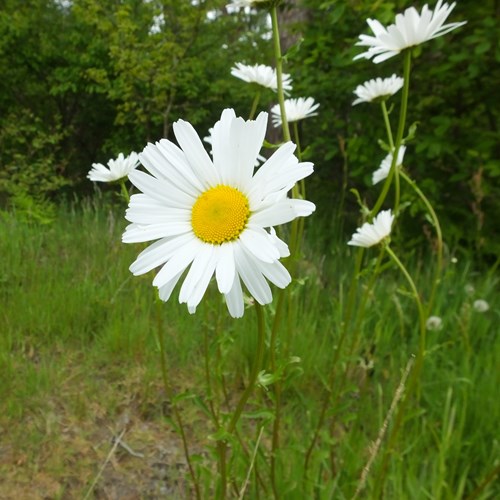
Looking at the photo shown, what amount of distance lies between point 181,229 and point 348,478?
0.92 m

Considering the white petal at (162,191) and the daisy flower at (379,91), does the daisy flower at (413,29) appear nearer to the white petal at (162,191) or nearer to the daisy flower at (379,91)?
the daisy flower at (379,91)

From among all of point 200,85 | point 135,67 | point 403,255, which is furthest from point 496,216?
point 200,85

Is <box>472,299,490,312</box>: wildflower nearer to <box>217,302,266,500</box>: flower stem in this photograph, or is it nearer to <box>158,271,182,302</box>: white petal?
<box>217,302,266,500</box>: flower stem

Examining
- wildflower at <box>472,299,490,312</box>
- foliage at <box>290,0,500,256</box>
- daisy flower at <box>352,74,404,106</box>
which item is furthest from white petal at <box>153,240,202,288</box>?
foliage at <box>290,0,500,256</box>

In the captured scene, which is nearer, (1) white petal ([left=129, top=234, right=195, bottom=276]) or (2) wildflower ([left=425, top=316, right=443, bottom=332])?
(1) white petal ([left=129, top=234, right=195, bottom=276])

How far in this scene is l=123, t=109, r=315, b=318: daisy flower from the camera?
667 millimetres

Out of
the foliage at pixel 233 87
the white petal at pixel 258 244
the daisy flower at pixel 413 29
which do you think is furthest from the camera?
the foliage at pixel 233 87

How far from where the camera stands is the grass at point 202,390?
53.3 inches

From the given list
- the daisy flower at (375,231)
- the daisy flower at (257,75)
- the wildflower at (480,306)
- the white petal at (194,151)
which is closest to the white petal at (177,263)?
the white petal at (194,151)

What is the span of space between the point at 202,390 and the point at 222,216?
1.23 metres

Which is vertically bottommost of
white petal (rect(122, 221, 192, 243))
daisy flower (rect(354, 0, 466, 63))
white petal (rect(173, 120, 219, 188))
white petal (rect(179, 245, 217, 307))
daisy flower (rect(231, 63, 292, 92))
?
white petal (rect(179, 245, 217, 307))

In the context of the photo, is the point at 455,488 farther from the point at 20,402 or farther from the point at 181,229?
the point at 20,402

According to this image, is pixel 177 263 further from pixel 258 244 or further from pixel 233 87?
pixel 233 87

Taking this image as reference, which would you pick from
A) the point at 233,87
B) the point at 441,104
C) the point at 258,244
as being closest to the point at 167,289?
the point at 258,244
